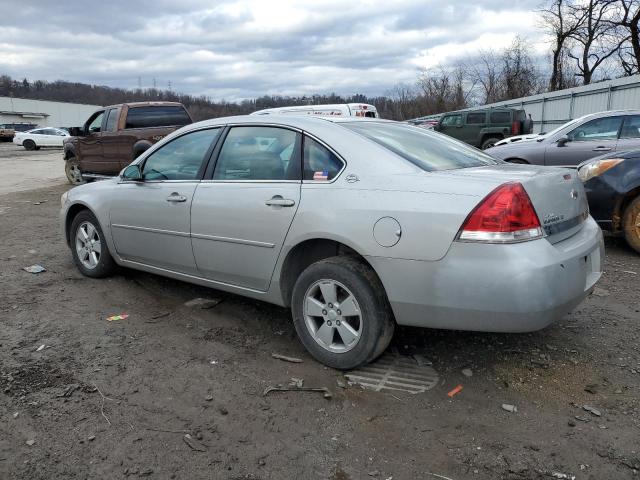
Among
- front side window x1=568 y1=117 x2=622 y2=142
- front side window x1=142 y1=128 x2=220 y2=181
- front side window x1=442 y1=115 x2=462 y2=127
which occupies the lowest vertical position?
front side window x1=142 y1=128 x2=220 y2=181

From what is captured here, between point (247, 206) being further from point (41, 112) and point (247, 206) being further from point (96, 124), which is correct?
point (41, 112)

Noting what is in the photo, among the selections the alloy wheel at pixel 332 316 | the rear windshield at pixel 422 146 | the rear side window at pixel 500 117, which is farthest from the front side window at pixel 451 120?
the alloy wheel at pixel 332 316

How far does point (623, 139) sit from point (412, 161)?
6.87 metres

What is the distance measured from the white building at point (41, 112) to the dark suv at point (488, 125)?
68.8 metres

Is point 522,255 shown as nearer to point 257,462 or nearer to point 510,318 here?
point 510,318

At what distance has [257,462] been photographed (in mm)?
2588

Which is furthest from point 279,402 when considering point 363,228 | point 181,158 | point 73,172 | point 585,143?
point 73,172

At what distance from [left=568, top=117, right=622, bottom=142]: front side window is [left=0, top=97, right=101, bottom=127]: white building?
259 ft

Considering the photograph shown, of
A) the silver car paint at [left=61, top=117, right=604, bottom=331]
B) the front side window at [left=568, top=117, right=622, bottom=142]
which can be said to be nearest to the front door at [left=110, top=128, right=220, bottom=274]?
the silver car paint at [left=61, top=117, right=604, bottom=331]

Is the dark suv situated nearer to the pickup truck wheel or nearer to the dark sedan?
the pickup truck wheel

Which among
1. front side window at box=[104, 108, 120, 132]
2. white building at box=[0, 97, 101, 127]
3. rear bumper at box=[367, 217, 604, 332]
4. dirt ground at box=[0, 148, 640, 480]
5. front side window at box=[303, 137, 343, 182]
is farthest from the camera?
white building at box=[0, 97, 101, 127]

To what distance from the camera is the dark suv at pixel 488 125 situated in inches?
827

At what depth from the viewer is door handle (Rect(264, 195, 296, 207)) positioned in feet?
11.6

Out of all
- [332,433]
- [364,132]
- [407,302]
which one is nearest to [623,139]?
[364,132]
